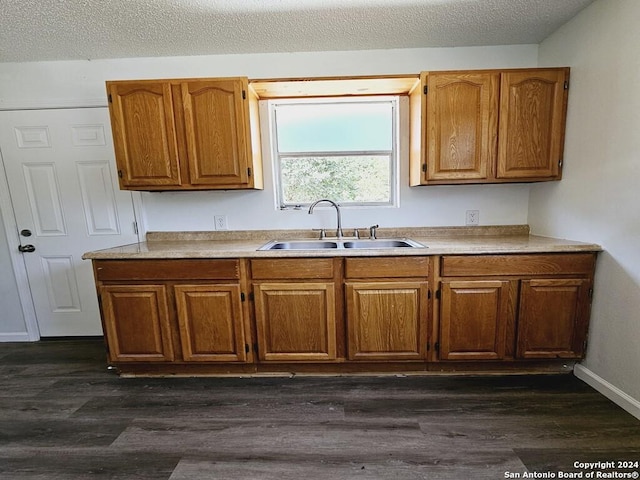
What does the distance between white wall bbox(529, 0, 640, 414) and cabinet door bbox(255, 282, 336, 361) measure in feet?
5.33

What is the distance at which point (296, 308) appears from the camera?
1877 mm

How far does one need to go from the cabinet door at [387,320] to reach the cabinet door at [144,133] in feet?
5.08

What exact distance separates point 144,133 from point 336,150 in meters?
1.43

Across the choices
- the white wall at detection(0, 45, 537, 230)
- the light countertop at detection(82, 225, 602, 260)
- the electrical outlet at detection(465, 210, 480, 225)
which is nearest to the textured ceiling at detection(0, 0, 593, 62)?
the white wall at detection(0, 45, 537, 230)

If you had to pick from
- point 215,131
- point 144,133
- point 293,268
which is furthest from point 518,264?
point 144,133

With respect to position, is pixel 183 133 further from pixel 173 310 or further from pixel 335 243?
pixel 335 243

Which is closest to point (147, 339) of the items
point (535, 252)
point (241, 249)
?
point (241, 249)

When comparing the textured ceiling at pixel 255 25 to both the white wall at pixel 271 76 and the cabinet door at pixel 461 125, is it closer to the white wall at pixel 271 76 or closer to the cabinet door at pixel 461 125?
the white wall at pixel 271 76

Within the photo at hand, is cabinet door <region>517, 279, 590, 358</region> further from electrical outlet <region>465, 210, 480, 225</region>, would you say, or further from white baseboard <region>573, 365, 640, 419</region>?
electrical outlet <region>465, 210, 480, 225</region>

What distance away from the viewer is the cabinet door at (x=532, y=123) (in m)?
1.89

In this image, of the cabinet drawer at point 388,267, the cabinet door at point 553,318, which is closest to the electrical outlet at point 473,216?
the cabinet door at point 553,318

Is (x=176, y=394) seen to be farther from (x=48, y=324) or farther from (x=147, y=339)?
(x=48, y=324)

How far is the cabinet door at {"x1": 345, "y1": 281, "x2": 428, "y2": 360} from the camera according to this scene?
72.1 inches

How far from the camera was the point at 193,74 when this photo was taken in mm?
2250
